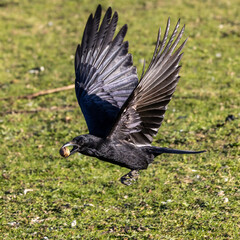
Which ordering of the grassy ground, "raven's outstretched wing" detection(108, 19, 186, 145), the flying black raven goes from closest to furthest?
"raven's outstretched wing" detection(108, 19, 186, 145), the flying black raven, the grassy ground

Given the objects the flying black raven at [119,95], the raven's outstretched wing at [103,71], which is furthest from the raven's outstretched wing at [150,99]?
the raven's outstretched wing at [103,71]

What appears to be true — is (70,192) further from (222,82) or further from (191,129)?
(222,82)

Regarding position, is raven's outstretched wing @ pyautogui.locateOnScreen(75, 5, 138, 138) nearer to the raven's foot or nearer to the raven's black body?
the raven's black body

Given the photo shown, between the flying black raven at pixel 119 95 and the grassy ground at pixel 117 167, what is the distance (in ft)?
2.05

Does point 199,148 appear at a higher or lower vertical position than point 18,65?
higher

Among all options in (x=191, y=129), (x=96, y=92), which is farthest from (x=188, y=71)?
(x=96, y=92)

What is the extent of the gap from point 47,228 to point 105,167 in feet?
5.97

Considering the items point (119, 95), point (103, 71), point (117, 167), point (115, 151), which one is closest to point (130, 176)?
point (115, 151)

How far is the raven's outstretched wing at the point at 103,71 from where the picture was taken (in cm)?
661

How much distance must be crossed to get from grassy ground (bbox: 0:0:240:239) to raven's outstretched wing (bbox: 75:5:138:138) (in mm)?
1156

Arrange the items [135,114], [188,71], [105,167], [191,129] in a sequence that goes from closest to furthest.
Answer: [135,114]
[105,167]
[191,129]
[188,71]

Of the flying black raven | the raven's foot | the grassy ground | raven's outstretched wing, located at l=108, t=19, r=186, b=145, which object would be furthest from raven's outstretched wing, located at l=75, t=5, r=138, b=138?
the grassy ground

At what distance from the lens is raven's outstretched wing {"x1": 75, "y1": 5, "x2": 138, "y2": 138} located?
6613 mm

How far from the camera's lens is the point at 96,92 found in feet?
22.7
